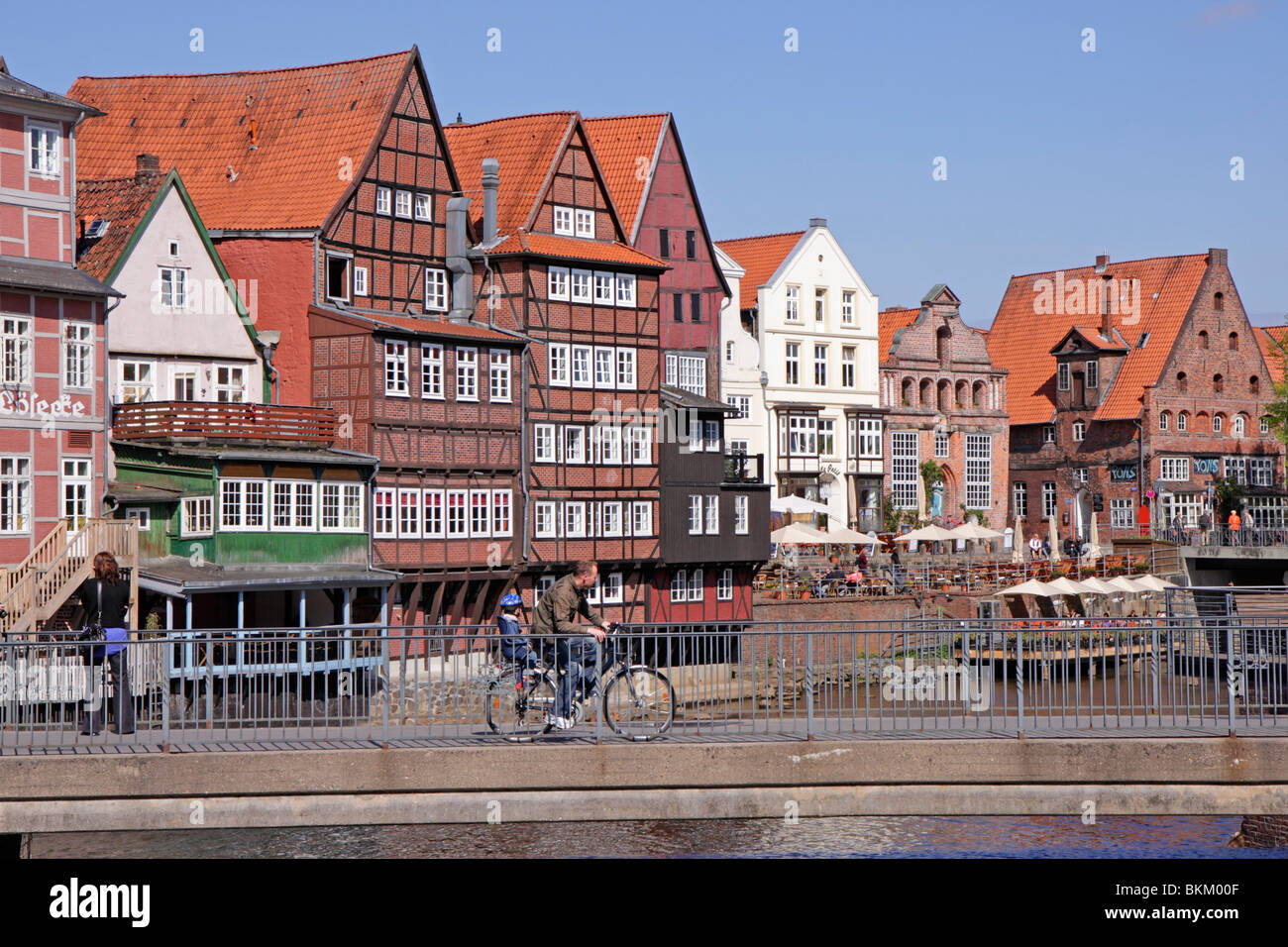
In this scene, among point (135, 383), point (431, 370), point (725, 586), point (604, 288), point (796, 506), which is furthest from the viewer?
point (796, 506)

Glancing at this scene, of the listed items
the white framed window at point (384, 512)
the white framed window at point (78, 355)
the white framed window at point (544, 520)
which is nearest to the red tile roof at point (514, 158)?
the white framed window at point (544, 520)

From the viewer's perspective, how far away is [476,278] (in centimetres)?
4928

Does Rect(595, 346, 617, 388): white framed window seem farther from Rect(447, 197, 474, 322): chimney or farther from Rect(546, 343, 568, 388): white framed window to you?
Rect(447, 197, 474, 322): chimney

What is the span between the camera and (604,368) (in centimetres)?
5112

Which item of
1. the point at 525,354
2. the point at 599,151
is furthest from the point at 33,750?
the point at 599,151

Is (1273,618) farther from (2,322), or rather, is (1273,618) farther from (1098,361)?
(1098,361)

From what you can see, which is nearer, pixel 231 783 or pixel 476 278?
pixel 231 783

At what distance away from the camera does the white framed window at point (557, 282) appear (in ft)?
163

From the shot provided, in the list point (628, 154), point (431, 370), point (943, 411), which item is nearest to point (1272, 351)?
point (943, 411)

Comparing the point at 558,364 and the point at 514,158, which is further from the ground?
the point at 514,158

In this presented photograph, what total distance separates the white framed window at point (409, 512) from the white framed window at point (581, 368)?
6912mm

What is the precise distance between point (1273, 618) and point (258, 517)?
82.5 ft

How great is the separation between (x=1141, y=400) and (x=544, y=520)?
39.3 meters

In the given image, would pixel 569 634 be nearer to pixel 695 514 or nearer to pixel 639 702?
pixel 639 702
